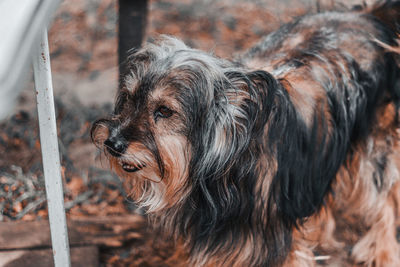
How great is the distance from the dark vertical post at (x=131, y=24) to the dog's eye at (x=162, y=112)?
8.37 feet

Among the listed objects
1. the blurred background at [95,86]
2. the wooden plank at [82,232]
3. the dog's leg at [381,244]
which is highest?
the blurred background at [95,86]

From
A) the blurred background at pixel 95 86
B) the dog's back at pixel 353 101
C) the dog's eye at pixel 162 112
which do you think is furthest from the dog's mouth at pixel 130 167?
the dog's back at pixel 353 101

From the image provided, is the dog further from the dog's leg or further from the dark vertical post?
the dark vertical post

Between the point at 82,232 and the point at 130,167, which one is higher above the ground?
the point at 130,167

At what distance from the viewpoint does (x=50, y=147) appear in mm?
1857

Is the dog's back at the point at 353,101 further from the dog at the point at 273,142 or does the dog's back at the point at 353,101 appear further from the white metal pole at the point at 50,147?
the white metal pole at the point at 50,147

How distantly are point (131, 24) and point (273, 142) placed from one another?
2996 mm

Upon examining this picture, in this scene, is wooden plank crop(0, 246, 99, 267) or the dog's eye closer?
the dog's eye

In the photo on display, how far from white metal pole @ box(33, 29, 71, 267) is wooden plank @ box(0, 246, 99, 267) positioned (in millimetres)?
961

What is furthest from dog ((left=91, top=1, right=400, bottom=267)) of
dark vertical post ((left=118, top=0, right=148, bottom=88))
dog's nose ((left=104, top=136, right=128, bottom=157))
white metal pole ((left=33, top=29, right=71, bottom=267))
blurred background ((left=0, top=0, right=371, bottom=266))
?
dark vertical post ((left=118, top=0, right=148, bottom=88))

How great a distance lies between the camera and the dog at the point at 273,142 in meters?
2.10

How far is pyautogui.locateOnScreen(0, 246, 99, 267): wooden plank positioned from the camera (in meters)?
3.04

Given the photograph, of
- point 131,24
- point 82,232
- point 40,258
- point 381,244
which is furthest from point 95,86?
point 381,244

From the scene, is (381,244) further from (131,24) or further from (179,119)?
(131,24)
